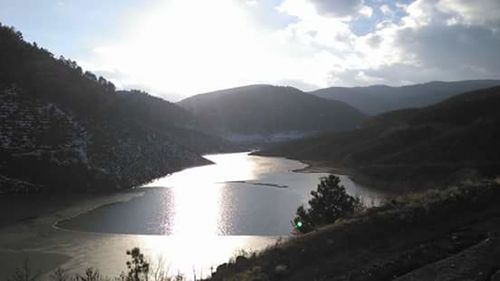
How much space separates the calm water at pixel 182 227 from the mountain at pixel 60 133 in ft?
46.6

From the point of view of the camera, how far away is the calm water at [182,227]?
3828 centimetres

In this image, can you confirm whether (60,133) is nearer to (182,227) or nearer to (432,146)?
(182,227)

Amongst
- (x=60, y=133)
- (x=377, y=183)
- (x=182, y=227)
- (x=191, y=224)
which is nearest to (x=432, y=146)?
(x=377, y=183)

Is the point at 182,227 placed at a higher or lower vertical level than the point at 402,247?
lower

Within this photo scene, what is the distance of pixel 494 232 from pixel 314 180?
257 ft

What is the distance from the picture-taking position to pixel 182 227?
168 ft

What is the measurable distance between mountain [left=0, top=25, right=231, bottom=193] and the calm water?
14.2 metres

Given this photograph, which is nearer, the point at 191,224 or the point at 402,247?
the point at 402,247

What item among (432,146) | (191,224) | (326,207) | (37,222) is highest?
(432,146)

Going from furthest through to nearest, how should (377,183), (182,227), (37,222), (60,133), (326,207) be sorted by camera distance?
(60,133)
(377,183)
(37,222)
(182,227)
(326,207)

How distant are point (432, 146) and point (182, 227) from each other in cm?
6654

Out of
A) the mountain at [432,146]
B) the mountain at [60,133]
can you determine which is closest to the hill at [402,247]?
the mountain at [432,146]

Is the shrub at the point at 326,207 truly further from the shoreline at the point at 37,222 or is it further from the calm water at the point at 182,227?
the shoreline at the point at 37,222

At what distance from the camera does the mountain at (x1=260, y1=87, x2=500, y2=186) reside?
285 feet
